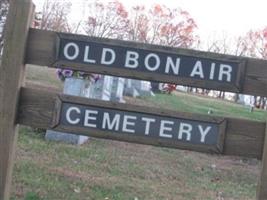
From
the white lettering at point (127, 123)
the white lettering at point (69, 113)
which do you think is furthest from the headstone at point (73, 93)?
the white lettering at point (127, 123)

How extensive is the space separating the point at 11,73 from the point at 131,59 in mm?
928

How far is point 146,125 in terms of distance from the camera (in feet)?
14.9

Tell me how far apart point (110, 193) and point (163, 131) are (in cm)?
→ 278

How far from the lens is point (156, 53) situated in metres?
4.59

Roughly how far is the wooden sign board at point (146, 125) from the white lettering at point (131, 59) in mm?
319

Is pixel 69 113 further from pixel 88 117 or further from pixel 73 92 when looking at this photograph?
pixel 73 92

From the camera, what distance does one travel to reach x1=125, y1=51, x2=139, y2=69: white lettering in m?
4.61

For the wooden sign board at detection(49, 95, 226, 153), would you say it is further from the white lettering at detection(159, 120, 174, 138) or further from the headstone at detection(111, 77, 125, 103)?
the headstone at detection(111, 77, 125, 103)

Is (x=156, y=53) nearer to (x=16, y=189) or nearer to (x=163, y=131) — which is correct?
(x=163, y=131)

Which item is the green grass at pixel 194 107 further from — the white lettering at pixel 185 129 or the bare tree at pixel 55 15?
the bare tree at pixel 55 15

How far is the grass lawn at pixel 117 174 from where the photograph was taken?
7.07 m

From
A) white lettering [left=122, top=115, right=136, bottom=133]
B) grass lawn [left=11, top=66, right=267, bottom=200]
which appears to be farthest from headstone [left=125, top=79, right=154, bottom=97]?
white lettering [left=122, top=115, right=136, bottom=133]

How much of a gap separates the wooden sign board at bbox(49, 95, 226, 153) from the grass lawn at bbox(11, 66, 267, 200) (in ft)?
6.97

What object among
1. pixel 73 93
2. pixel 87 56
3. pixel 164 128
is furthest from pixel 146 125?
pixel 73 93
